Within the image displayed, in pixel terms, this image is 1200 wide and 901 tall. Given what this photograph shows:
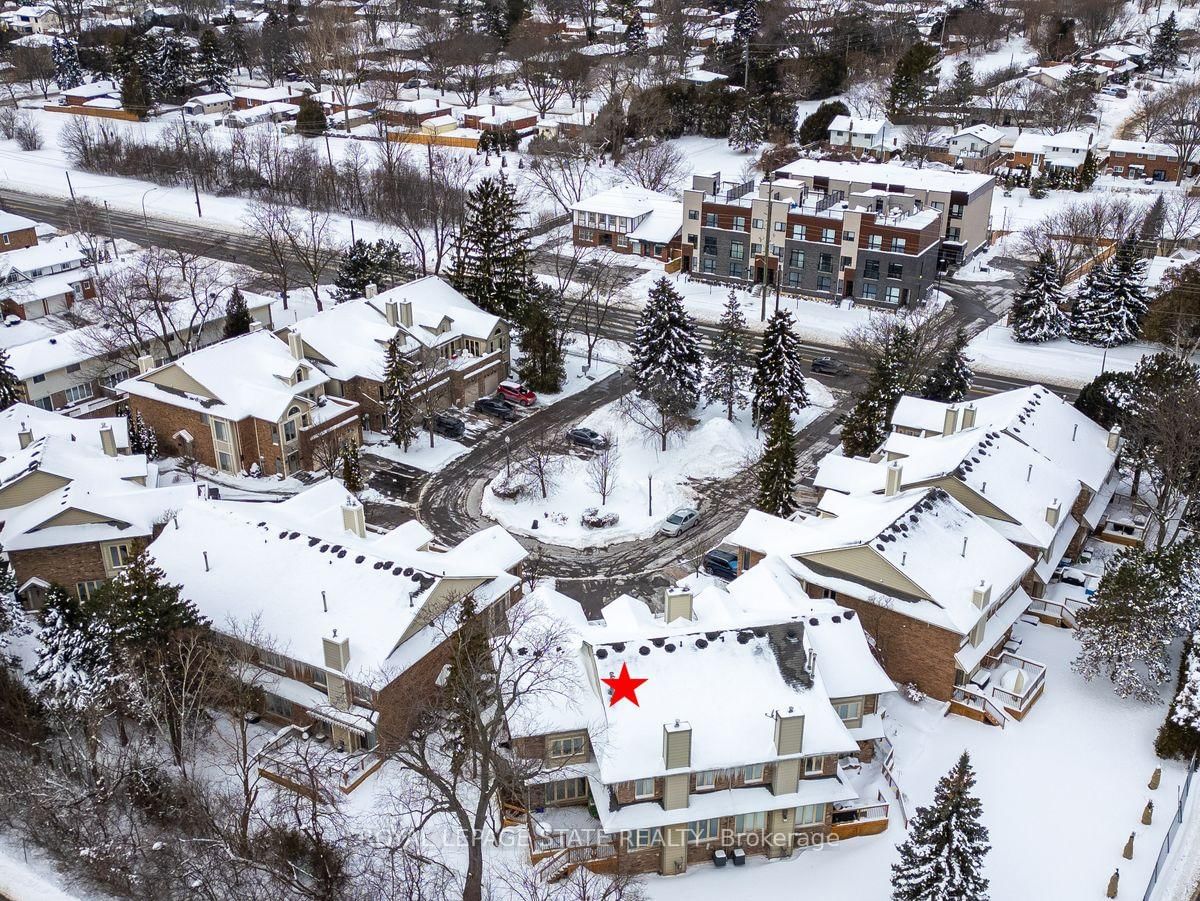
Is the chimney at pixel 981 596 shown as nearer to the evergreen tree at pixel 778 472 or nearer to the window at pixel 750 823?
the evergreen tree at pixel 778 472

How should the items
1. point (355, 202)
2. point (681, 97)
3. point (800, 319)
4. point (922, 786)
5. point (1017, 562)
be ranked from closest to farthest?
point (922, 786) → point (1017, 562) → point (800, 319) → point (355, 202) → point (681, 97)

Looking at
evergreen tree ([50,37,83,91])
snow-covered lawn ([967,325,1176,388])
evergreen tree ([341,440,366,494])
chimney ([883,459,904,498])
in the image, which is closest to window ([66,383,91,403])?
evergreen tree ([341,440,366,494])

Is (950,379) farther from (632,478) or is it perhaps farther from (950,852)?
(950,852)

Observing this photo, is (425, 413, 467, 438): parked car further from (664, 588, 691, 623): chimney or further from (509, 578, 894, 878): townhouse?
(664, 588, 691, 623): chimney

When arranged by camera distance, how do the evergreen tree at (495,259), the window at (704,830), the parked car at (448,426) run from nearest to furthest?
the window at (704,830) < the parked car at (448,426) < the evergreen tree at (495,259)

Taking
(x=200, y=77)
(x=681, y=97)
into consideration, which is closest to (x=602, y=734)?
(x=681, y=97)

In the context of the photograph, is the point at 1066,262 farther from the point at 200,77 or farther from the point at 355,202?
the point at 200,77

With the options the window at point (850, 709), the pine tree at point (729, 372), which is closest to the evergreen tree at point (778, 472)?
the pine tree at point (729, 372)
